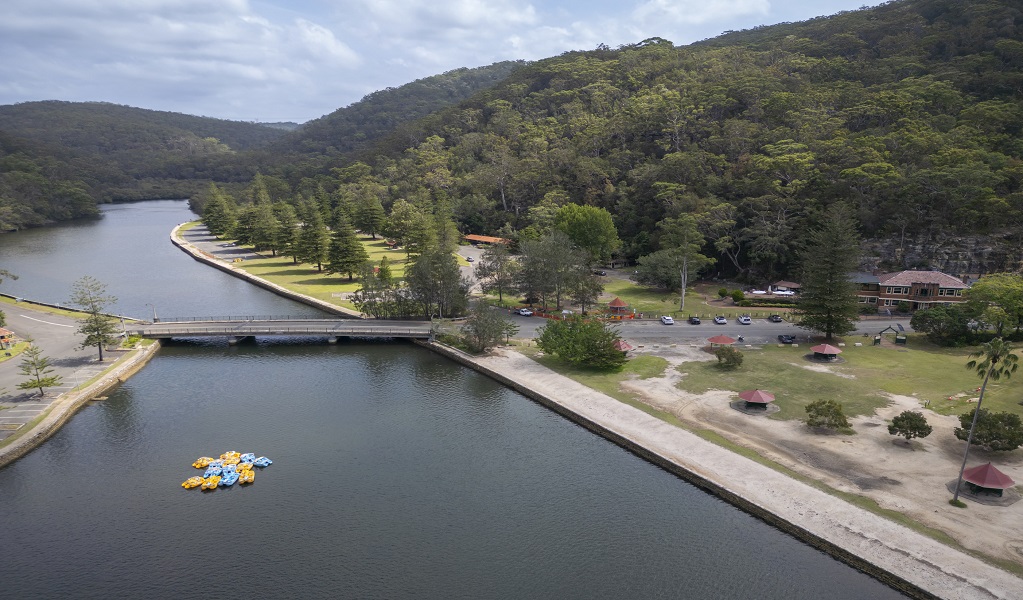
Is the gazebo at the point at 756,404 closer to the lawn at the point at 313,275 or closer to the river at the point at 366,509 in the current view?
the river at the point at 366,509

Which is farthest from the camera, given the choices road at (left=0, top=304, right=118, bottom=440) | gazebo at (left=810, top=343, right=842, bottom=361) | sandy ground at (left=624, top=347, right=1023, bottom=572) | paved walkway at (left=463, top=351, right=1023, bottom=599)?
gazebo at (left=810, top=343, right=842, bottom=361)

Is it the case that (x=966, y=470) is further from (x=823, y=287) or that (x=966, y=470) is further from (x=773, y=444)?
(x=823, y=287)

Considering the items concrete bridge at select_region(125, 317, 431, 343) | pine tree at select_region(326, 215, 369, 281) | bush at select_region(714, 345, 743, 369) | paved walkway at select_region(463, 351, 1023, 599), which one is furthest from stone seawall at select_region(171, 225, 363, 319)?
bush at select_region(714, 345, 743, 369)

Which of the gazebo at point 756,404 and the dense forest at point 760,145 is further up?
the dense forest at point 760,145

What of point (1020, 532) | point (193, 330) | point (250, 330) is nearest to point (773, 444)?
point (1020, 532)

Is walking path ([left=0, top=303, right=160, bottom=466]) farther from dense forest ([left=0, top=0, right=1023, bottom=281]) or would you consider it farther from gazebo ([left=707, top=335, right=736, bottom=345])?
dense forest ([left=0, top=0, right=1023, bottom=281])

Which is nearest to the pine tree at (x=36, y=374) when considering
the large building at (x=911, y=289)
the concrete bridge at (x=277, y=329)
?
the concrete bridge at (x=277, y=329)
